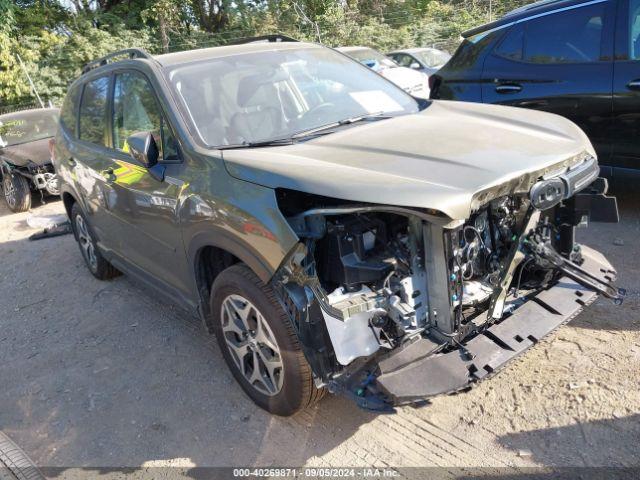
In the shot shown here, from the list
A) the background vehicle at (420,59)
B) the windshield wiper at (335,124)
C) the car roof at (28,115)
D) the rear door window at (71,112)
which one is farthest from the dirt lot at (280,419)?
the background vehicle at (420,59)

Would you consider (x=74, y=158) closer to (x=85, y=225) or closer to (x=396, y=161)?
(x=85, y=225)

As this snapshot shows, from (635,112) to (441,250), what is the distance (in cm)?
292

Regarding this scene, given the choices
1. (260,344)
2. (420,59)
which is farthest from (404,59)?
(260,344)

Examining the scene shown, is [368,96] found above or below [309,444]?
above

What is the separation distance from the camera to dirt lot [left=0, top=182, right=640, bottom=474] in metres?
2.64

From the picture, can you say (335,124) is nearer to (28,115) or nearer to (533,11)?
(533,11)

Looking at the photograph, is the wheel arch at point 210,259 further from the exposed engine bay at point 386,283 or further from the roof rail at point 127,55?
the roof rail at point 127,55

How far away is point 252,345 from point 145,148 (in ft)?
4.16

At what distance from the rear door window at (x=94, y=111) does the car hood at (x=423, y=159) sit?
6.09 feet

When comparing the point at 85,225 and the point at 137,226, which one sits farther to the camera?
the point at 85,225

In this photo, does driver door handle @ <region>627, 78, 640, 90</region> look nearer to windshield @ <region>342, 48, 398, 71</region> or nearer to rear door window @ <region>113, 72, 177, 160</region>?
rear door window @ <region>113, 72, 177, 160</region>

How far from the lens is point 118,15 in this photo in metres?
21.3

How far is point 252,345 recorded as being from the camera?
294cm

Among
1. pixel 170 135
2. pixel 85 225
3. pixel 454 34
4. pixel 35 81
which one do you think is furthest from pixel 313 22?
pixel 170 135
